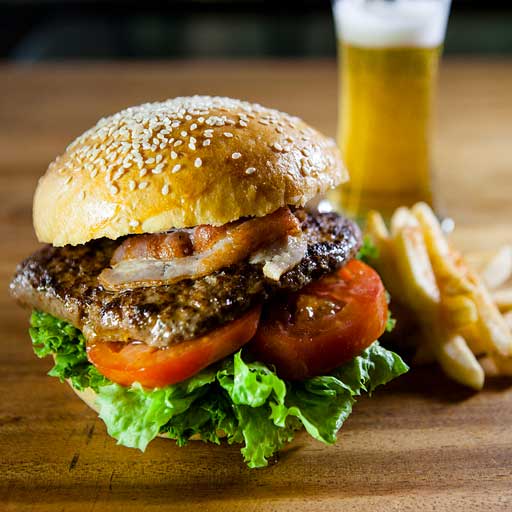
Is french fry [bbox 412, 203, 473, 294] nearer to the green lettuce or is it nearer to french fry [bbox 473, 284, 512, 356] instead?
french fry [bbox 473, 284, 512, 356]

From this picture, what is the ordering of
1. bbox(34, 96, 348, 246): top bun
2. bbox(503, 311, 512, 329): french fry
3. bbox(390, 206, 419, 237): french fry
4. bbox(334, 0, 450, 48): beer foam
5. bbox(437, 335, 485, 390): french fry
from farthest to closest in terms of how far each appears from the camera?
bbox(334, 0, 450, 48): beer foam
bbox(390, 206, 419, 237): french fry
bbox(503, 311, 512, 329): french fry
bbox(437, 335, 485, 390): french fry
bbox(34, 96, 348, 246): top bun

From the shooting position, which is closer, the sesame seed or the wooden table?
the wooden table

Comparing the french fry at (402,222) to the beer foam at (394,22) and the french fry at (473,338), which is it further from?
the beer foam at (394,22)

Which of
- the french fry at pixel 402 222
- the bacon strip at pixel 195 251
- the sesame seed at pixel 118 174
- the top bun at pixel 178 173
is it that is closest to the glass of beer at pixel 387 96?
the french fry at pixel 402 222

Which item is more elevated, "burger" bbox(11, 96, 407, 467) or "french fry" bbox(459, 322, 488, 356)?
"burger" bbox(11, 96, 407, 467)

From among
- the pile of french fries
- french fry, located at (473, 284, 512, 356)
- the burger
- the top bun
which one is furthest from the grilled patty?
french fry, located at (473, 284, 512, 356)

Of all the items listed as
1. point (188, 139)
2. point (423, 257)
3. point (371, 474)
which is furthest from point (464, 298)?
point (188, 139)

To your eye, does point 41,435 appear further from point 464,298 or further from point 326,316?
point 464,298
